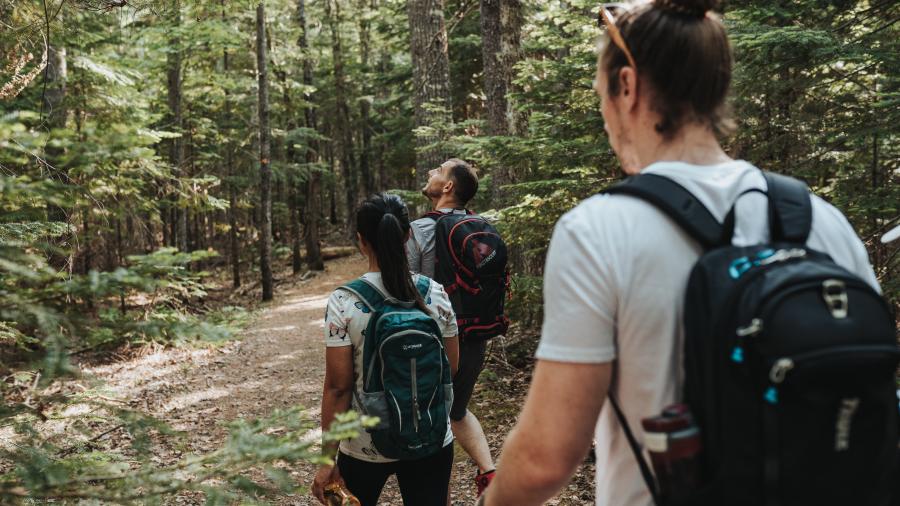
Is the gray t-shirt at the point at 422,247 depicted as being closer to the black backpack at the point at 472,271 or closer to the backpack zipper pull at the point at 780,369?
the black backpack at the point at 472,271

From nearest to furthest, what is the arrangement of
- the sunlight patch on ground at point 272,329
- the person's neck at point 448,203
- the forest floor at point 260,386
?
the person's neck at point 448,203 < the forest floor at point 260,386 < the sunlight patch on ground at point 272,329

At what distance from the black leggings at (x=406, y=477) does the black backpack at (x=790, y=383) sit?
2241 mm

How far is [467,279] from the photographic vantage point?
4.60 meters

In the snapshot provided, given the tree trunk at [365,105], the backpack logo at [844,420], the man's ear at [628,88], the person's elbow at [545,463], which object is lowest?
the person's elbow at [545,463]

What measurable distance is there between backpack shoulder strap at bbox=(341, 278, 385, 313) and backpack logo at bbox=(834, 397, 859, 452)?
2.28 metres

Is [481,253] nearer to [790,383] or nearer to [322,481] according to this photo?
[322,481]

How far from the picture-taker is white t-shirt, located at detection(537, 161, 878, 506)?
1.28 metres

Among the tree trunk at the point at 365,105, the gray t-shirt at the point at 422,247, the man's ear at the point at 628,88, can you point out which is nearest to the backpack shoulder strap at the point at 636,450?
the man's ear at the point at 628,88

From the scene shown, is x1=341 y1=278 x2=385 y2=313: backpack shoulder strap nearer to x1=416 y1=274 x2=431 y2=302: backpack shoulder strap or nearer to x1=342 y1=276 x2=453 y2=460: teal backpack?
x1=342 y1=276 x2=453 y2=460: teal backpack

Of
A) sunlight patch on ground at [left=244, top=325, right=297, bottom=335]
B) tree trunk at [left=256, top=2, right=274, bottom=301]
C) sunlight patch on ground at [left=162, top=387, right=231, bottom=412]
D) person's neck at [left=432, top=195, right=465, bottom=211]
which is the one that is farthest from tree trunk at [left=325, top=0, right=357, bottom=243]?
person's neck at [left=432, top=195, right=465, bottom=211]

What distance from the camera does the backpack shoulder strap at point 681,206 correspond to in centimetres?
129

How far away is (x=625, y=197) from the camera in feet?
4.40

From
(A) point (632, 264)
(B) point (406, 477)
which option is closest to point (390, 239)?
(B) point (406, 477)

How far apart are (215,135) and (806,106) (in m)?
16.3
